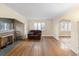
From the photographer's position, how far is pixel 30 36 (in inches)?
485

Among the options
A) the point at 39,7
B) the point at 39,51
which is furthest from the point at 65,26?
the point at 39,7

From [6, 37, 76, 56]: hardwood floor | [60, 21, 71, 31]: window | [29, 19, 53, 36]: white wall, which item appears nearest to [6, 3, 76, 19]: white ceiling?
[6, 37, 76, 56]: hardwood floor

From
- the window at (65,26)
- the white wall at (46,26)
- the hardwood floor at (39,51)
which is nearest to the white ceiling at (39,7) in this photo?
the hardwood floor at (39,51)

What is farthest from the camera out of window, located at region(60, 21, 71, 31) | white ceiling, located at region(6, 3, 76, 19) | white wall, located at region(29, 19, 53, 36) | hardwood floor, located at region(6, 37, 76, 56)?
window, located at region(60, 21, 71, 31)

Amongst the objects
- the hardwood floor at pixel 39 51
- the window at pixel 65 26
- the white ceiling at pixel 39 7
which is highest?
the white ceiling at pixel 39 7

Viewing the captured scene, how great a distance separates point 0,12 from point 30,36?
23.7ft

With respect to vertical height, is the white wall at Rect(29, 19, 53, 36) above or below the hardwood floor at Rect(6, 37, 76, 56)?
above

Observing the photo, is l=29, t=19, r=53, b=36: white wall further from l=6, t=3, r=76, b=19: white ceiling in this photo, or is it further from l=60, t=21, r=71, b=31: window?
l=6, t=3, r=76, b=19: white ceiling

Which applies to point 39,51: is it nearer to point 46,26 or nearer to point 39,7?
point 39,7

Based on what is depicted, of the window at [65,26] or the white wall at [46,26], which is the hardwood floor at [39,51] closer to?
the white wall at [46,26]

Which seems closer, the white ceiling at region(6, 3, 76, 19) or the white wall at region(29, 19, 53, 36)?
the white ceiling at region(6, 3, 76, 19)

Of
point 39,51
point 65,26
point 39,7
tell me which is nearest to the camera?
point 39,7

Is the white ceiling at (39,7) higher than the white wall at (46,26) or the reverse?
higher

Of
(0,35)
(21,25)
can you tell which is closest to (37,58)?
(0,35)
